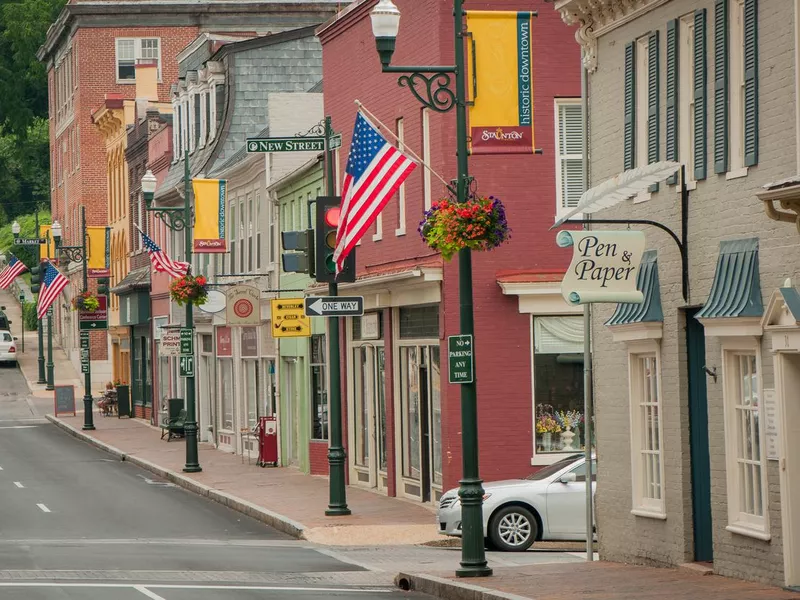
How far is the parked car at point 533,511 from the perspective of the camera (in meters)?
21.8

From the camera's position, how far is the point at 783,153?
14.8 m

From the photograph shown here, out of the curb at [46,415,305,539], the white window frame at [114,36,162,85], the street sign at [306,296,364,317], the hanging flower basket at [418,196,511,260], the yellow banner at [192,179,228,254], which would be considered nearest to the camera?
the hanging flower basket at [418,196,511,260]

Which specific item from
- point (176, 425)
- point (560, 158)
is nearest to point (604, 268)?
point (560, 158)

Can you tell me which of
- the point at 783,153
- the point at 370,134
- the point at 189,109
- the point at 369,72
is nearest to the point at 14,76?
the point at 189,109

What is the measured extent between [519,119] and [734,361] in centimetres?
409

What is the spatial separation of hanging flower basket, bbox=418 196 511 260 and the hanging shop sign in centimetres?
116

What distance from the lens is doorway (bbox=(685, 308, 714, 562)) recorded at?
17.2m

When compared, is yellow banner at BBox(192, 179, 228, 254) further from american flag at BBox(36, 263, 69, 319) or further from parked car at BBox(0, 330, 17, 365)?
parked car at BBox(0, 330, 17, 365)

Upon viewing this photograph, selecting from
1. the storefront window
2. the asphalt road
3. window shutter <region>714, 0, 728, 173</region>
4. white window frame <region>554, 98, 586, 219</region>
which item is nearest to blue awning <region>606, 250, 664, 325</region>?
window shutter <region>714, 0, 728, 173</region>

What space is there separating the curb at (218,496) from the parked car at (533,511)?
377 cm

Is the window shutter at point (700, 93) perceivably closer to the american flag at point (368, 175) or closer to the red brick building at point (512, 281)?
the american flag at point (368, 175)

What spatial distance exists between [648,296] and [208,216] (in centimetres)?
2173

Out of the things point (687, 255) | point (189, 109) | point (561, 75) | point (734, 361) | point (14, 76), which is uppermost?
point (14, 76)

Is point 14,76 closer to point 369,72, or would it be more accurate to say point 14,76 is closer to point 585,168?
point 369,72
